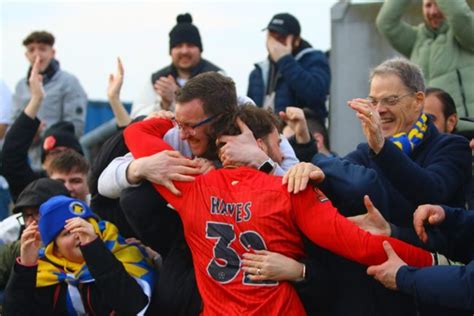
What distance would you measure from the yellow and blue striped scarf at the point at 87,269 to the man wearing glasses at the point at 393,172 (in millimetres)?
1283

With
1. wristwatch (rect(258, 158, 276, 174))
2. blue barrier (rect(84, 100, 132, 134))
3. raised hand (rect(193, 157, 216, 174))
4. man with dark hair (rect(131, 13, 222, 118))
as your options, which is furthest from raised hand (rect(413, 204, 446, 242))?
blue barrier (rect(84, 100, 132, 134))

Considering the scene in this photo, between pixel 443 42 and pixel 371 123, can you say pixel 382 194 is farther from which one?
pixel 443 42

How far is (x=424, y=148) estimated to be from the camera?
17.6ft

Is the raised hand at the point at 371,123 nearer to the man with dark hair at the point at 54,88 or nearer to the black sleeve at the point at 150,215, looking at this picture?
the black sleeve at the point at 150,215

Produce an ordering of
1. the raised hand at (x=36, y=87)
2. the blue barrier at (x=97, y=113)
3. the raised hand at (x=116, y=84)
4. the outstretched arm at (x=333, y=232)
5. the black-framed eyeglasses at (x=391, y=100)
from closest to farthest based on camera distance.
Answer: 1. the outstretched arm at (x=333, y=232)
2. the black-framed eyeglasses at (x=391, y=100)
3. the raised hand at (x=116, y=84)
4. the raised hand at (x=36, y=87)
5. the blue barrier at (x=97, y=113)

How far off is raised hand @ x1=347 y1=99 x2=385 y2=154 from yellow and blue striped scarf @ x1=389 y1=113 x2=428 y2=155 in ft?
1.33

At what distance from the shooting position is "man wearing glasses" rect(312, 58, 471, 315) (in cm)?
491

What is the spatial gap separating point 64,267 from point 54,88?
13.0ft

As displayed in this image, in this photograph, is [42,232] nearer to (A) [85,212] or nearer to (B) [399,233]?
(A) [85,212]

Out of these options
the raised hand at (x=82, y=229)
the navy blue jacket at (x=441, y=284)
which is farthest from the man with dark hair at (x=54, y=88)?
the navy blue jacket at (x=441, y=284)

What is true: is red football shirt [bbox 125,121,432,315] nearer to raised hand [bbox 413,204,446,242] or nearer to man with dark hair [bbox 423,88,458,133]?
raised hand [bbox 413,204,446,242]

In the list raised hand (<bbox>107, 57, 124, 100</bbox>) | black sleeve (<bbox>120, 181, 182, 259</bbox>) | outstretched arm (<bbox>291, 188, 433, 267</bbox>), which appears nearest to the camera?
outstretched arm (<bbox>291, 188, 433, 267</bbox>)

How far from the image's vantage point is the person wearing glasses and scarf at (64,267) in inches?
227

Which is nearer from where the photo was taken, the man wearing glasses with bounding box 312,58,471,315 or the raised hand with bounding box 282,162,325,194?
the raised hand with bounding box 282,162,325,194
